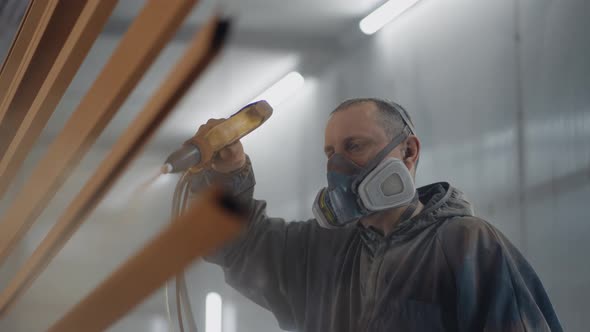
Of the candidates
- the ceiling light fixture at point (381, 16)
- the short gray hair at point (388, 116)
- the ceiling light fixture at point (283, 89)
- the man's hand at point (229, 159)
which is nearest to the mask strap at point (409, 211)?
the short gray hair at point (388, 116)

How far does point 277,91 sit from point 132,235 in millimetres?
1853

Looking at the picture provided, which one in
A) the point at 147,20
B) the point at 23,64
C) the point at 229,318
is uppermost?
the point at 23,64

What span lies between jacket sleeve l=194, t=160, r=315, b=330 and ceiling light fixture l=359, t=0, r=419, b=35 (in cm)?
105

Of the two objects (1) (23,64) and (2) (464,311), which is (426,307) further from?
(1) (23,64)

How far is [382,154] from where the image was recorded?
1.32m

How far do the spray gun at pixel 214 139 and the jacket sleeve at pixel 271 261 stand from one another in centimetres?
25

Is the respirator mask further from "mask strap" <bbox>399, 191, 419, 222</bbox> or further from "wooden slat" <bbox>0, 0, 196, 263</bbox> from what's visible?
"wooden slat" <bbox>0, 0, 196, 263</bbox>

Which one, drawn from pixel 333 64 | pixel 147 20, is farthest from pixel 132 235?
pixel 333 64

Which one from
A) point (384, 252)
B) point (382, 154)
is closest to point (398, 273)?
point (384, 252)

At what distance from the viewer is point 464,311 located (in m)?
1.19

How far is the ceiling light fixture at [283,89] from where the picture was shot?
2590 mm

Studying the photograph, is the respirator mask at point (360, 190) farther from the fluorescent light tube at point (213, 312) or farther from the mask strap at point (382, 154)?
the fluorescent light tube at point (213, 312)

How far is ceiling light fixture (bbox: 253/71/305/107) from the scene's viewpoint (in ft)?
8.50

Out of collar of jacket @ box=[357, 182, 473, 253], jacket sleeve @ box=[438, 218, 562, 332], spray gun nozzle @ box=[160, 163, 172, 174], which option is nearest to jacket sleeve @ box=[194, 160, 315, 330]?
collar of jacket @ box=[357, 182, 473, 253]
